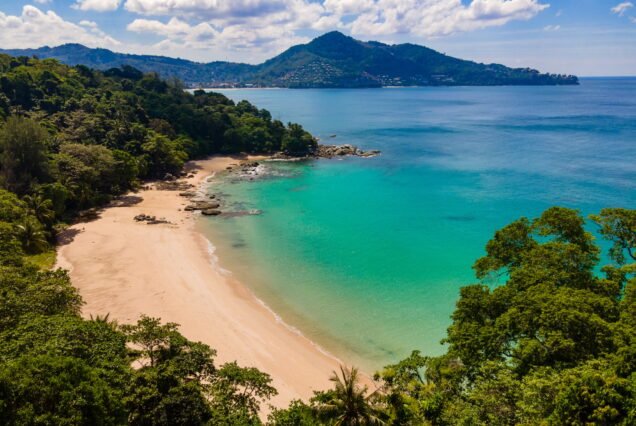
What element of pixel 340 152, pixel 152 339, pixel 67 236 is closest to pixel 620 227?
pixel 152 339

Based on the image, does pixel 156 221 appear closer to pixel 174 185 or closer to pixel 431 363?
pixel 174 185

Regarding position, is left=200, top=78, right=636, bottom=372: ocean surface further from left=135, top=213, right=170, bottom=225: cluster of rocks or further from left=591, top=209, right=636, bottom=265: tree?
left=591, top=209, right=636, bottom=265: tree

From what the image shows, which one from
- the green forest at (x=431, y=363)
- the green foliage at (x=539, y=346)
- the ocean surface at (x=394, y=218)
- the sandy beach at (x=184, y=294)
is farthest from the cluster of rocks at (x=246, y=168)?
the green foliage at (x=539, y=346)

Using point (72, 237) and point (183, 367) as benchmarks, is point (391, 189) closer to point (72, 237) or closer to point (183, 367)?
point (72, 237)

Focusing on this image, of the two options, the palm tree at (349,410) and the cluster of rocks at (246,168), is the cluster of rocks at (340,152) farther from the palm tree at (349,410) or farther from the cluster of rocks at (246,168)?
the palm tree at (349,410)

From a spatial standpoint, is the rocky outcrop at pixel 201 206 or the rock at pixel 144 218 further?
the rocky outcrop at pixel 201 206

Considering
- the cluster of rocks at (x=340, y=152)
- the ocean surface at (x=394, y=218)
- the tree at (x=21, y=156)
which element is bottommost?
the ocean surface at (x=394, y=218)

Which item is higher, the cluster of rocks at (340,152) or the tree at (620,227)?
the tree at (620,227)

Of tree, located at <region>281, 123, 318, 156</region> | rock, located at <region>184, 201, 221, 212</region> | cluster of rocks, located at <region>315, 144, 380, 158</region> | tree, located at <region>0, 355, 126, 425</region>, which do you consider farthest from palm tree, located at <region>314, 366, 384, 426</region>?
tree, located at <region>281, 123, 318, 156</region>
